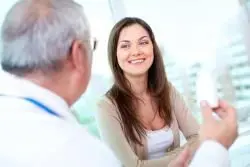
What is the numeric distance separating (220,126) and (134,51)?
3.13ft

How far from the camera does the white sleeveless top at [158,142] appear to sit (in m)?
1.66

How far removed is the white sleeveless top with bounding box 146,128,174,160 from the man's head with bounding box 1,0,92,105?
2.88 feet

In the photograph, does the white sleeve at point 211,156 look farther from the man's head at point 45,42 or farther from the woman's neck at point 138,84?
the woman's neck at point 138,84

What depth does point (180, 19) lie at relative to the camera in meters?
3.04

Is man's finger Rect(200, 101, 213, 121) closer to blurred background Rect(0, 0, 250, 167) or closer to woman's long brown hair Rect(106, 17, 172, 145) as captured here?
woman's long brown hair Rect(106, 17, 172, 145)

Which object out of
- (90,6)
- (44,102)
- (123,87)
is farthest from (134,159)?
(90,6)

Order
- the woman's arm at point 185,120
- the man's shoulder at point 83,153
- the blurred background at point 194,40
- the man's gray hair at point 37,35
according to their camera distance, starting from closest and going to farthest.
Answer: the man's shoulder at point 83,153 < the man's gray hair at point 37,35 < the woman's arm at point 185,120 < the blurred background at point 194,40

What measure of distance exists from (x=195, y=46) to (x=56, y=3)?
93.7 inches

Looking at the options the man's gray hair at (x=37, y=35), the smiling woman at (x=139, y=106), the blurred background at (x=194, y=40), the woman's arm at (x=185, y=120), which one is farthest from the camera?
the blurred background at (x=194, y=40)

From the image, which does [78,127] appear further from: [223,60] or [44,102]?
[223,60]

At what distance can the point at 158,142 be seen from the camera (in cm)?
166

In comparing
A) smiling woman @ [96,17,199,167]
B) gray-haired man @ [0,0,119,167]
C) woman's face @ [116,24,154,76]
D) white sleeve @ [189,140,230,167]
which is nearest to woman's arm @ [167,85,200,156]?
smiling woman @ [96,17,199,167]

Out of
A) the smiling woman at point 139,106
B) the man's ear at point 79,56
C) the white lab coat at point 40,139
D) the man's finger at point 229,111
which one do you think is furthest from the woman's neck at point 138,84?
the white lab coat at point 40,139

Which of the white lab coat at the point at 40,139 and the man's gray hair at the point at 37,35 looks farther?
the man's gray hair at the point at 37,35
